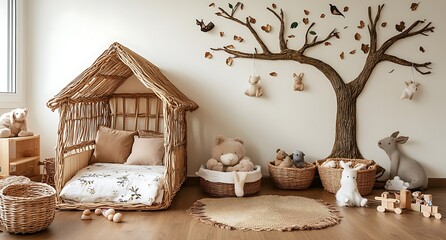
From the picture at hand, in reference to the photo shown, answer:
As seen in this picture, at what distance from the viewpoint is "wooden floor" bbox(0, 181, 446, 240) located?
2.31 m

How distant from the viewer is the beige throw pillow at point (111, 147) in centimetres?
348

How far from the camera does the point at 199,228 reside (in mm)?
2451

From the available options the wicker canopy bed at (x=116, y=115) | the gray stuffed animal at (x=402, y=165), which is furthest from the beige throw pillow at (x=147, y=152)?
the gray stuffed animal at (x=402, y=165)

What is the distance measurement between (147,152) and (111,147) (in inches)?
13.6

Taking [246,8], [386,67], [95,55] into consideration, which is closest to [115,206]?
[95,55]

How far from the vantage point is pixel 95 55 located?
3855 millimetres

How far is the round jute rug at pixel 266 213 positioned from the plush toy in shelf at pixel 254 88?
1037 millimetres

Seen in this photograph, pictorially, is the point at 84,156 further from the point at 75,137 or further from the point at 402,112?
the point at 402,112

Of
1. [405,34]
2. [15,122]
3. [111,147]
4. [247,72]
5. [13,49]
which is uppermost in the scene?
[405,34]

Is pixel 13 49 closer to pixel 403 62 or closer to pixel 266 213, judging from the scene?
pixel 266 213

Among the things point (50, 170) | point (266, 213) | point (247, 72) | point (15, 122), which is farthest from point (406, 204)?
point (15, 122)

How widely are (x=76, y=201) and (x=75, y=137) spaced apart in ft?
2.34

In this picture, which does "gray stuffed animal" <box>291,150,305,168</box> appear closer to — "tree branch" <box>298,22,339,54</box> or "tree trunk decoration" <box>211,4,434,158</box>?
"tree trunk decoration" <box>211,4,434,158</box>

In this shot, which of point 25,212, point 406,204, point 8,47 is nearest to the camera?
point 25,212
